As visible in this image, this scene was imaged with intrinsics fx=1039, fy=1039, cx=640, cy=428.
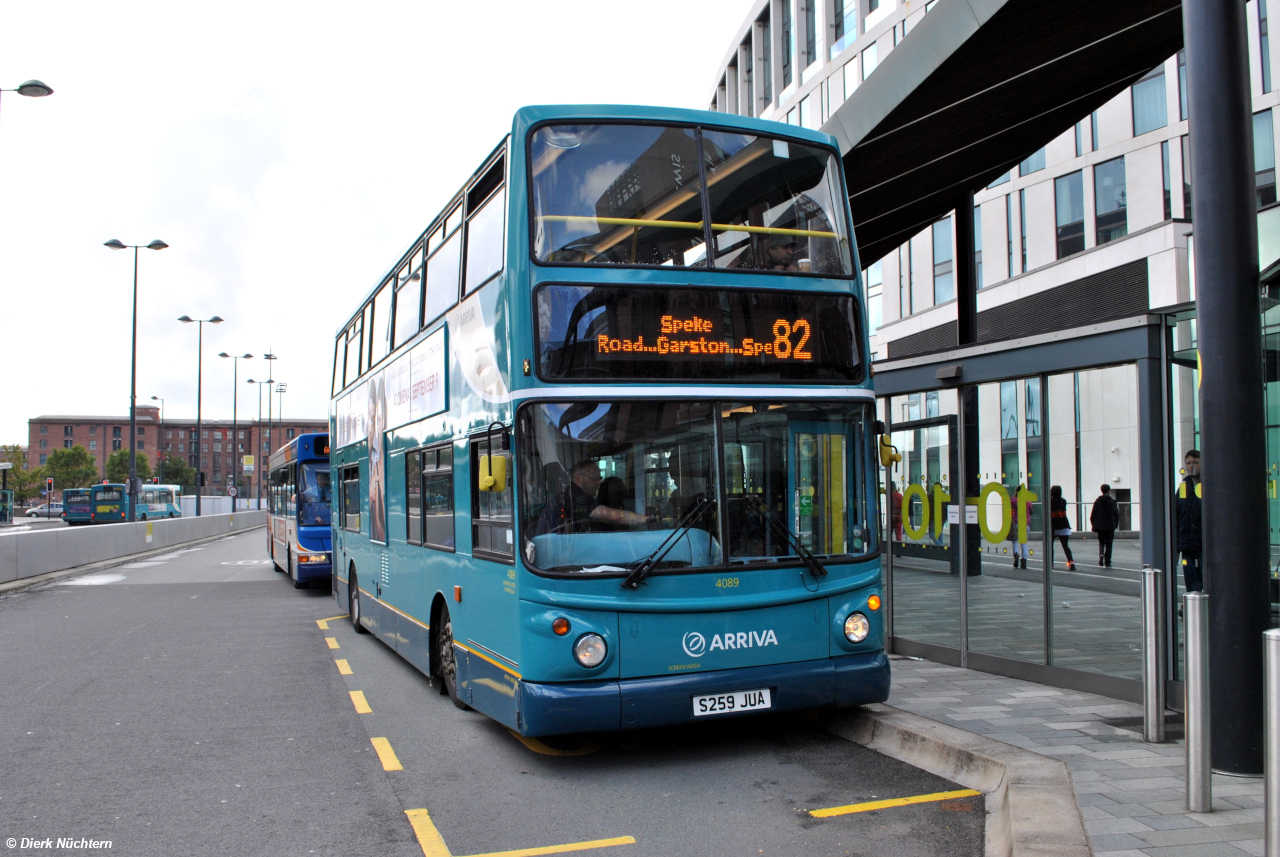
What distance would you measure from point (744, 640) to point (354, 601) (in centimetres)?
814

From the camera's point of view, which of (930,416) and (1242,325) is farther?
(930,416)

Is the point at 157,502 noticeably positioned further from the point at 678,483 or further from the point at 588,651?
the point at 678,483

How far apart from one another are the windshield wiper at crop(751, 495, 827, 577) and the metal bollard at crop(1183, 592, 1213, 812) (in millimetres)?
2227

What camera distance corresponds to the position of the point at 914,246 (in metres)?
35.1

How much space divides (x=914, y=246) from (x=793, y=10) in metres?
11.8

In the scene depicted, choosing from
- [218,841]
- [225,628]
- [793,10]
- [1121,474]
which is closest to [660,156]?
[1121,474]

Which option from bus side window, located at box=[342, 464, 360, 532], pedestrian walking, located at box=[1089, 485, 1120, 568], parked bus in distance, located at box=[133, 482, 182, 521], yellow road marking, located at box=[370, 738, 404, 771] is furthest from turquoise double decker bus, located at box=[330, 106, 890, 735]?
parked bus in distance, located at box=[133, 482, 182, 521]

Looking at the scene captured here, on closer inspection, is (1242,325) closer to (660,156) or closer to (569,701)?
(660,156)

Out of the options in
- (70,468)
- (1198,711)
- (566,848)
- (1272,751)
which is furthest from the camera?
(70,468)

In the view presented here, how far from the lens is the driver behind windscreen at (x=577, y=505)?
610 centimetres

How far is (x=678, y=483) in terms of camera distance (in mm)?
6246

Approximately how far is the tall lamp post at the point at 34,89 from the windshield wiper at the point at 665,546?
66.1 feet

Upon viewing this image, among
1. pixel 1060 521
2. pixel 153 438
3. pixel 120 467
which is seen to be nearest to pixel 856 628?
pixel 1060 521

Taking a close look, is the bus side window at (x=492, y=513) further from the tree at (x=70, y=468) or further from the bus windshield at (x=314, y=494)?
the tree at (x=70, y=468)
